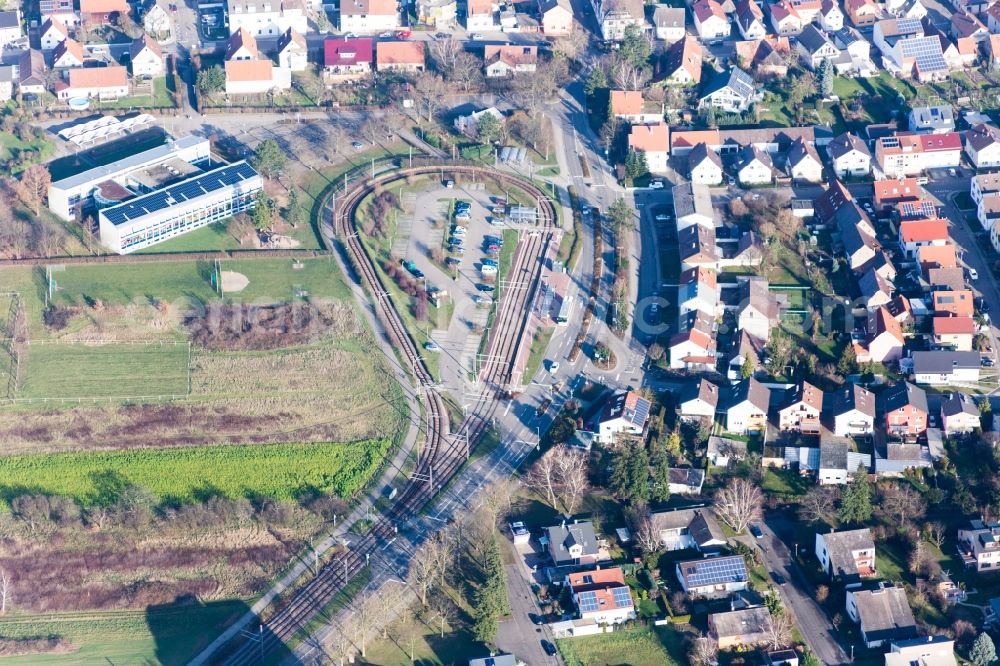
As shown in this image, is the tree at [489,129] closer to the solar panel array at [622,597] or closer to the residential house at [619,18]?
the residential house at [619,18]

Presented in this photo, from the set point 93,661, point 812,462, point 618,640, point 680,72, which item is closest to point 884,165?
point 680,72

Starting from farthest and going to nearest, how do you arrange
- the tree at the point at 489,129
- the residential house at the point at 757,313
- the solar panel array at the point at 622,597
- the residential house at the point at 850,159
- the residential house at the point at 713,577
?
the tree at the point at 489,129 < the residential house at the point at 850,159 < the residential house at the point at 757,313 < the residential house at the point at 713,577 < the solar panel array at the point at 622,597

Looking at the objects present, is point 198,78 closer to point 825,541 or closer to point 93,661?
point 93,661

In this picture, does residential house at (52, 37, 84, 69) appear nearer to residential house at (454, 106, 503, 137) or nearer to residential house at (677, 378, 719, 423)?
residential house at (454, 106, 503, 137)

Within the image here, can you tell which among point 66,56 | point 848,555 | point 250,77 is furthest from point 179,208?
point 848,555

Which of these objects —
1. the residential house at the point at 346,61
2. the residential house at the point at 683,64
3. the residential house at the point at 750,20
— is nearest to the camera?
the residential house at the point at 683,64

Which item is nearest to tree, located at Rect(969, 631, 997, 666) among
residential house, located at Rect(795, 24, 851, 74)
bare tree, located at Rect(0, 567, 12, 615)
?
bare tree, located at Rect(0, 567, 12, 615)

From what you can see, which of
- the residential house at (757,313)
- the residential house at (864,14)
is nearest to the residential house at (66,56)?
the residential house at (757,313)

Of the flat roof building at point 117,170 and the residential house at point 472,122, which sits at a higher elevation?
the residential house at point 472,122
